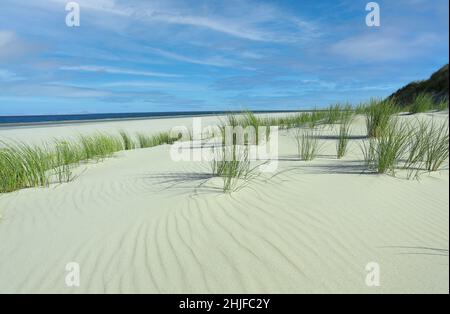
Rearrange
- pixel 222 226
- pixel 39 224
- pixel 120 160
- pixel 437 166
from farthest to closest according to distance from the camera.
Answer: pixel 120 160 < pixel 437 166 < pixel 39 224 < pixel 222 226

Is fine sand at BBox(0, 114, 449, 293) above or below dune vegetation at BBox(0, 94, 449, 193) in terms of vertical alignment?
below

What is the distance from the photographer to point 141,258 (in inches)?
91.1

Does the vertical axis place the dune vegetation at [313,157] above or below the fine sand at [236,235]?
above

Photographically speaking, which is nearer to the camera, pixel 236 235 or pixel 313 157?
pixel 236 235

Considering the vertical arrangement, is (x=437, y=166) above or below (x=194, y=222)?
above

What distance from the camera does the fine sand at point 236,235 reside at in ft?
Answer: 6.69

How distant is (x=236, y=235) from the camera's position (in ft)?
8.30

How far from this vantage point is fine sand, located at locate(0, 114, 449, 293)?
6.69ft

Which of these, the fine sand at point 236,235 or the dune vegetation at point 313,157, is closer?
the fine sand at point 236,235

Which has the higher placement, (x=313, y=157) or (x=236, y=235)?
(x=313, y=157)

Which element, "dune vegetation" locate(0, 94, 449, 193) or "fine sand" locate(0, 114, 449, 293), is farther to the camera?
"dune vegetation" locate(0, 94, 449, 193)
